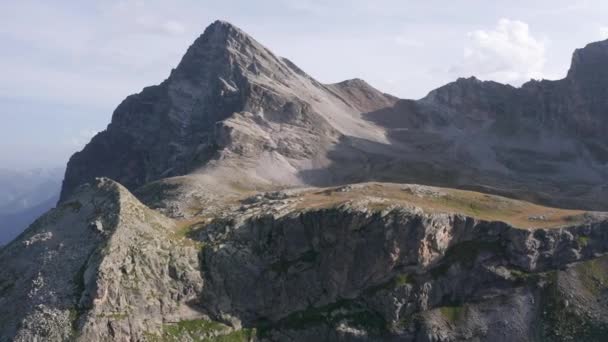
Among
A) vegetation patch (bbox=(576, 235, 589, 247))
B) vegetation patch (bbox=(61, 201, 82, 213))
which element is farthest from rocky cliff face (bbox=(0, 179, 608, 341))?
vegetation patch (bbox=(61, 201, 82, 213))

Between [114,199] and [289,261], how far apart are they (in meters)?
27.4

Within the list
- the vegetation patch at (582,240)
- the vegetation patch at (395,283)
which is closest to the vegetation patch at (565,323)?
the vegetation patch at (582,240)

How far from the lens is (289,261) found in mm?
93688

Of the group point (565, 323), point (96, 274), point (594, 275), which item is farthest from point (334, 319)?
point (594, 275)

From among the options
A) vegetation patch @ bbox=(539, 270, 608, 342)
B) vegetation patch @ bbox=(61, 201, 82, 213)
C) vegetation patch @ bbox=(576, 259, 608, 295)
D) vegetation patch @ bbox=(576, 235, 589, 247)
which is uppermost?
vegetation patch @ bbox=(61, 201, 82, 213)

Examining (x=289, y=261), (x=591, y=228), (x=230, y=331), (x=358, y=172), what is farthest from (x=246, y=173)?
(x=591, y=228)

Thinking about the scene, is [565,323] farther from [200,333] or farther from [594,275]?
[200,333]

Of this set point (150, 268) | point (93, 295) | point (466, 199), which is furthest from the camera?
point (466, 199)

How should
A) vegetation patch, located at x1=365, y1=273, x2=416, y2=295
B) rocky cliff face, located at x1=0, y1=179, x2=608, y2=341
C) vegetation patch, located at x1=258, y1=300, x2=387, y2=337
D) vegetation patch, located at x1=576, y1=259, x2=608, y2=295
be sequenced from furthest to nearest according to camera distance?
vegetation patch, located at x1=365, y1=273, x2=416, y2=295, vegetation patch, located at x1=576, y1=259, x2=608, y2=295, vegetation patch, located at x1=258, y1=300, x2=387, y2=337, rocky cliff face, located at x1=0, y1=179, x2=608, y2=341

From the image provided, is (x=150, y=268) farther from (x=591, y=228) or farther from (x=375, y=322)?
(x=591, y=228)

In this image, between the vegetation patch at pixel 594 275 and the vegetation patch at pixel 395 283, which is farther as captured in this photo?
the vegetation patch at pixel 395 283

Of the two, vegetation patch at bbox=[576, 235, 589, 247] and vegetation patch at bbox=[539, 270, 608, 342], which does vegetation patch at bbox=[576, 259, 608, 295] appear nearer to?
vegetation patch at bbox=[576, 235, 589, 247]

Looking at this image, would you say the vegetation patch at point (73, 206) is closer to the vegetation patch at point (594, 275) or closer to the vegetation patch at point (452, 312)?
the vegetation patch at point (452, 312)

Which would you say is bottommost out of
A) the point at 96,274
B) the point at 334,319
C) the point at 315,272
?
the point at 334,319
